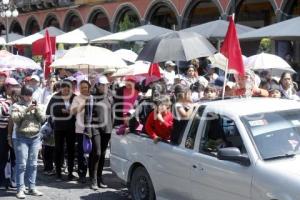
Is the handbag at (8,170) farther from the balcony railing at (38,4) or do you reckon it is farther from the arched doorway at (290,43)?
the balcony railing at (38,4)

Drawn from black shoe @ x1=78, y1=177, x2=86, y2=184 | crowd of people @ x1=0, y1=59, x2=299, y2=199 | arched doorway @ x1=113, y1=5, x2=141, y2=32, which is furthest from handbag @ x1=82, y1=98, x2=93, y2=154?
arched doorway @ x1=113, y1=5, x2=141, y2=32

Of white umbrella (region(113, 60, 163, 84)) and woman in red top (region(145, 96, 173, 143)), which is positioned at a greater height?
white umbrella (region(113, 60, 163, 84))

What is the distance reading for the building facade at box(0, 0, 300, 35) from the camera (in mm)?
21819

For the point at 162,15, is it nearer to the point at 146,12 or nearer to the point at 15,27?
the point at 146,12

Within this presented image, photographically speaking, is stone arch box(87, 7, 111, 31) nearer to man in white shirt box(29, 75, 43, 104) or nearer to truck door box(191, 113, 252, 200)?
man in white shirt box(29, 75, 43, 104)

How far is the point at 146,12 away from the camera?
27.5 m

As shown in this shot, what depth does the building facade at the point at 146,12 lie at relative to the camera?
21.8m

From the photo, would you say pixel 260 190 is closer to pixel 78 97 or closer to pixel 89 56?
pixel 78 97

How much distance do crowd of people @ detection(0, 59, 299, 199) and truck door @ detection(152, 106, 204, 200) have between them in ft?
0.54

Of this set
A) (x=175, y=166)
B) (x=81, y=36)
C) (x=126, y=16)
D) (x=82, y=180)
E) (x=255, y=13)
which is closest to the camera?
(x=175, y=166)

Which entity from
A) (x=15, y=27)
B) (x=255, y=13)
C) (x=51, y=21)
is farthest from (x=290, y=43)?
(x=15, y=27)

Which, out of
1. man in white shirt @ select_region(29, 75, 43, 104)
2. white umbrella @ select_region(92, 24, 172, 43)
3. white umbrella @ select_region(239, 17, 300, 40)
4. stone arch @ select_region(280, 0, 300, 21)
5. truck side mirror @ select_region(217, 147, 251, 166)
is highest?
stone arch @ select_region(280, 0, 300, 21)

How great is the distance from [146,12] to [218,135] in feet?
71.1

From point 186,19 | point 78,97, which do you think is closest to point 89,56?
point 78,97
